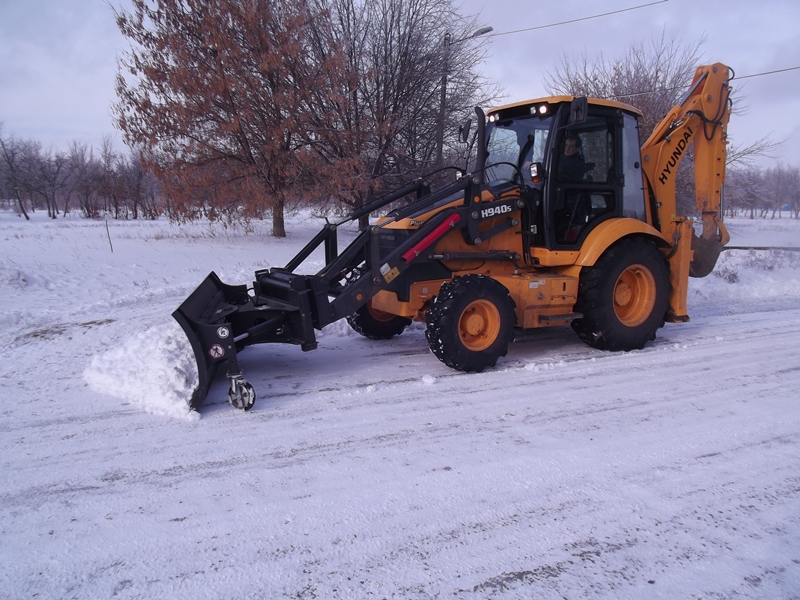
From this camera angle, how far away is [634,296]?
6.28 meters

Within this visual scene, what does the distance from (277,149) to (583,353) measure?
1231cm

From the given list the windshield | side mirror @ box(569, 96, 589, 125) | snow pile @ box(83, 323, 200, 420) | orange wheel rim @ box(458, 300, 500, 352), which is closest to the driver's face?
the windshield

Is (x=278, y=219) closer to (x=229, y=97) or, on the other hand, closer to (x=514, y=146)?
(x=229, y=97)

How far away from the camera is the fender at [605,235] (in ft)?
18.6

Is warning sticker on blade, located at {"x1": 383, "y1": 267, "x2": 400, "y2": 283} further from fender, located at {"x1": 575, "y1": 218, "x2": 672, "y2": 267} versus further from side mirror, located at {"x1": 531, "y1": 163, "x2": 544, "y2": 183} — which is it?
fender, located at {"x1": 575, "y1": 218, "x2": 672, "y2": 267}

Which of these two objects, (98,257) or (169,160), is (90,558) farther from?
(169,160)

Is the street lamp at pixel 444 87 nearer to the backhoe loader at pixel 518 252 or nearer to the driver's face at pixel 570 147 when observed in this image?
the backhoe loader at pixel 518 252

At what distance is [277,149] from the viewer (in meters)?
15.8

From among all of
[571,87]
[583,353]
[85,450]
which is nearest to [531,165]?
[583,353]

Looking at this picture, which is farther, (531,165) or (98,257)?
(98,257)

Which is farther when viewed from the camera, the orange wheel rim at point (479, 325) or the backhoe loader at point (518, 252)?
the orange wheel rim at point (479, 325)

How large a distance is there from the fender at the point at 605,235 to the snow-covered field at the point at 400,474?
1.08 m

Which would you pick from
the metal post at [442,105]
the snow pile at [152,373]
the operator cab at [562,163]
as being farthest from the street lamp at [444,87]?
the snow pile at [152,373]

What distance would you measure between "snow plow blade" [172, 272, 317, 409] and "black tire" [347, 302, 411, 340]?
1329 mm
